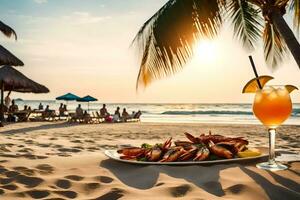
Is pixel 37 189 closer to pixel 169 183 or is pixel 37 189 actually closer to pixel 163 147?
pixel 169 183

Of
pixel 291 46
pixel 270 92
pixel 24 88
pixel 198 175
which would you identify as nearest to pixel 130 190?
pixel 198 175

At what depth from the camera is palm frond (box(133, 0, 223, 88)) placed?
591cm

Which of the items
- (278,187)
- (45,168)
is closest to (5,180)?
(45,168)

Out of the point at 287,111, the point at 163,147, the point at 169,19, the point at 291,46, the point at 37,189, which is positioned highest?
the point at 169,19

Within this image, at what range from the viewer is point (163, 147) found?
3062 millimetres

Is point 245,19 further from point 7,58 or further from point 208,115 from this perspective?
point 208,115

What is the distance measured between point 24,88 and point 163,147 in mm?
16292

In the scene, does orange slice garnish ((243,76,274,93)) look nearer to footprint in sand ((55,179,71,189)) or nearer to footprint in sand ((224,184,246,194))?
footprint in sand ((224,184,246,194))

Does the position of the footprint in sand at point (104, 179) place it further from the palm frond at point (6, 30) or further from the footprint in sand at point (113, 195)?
the palm frond at point (6, 30)

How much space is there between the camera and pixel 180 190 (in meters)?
2.31

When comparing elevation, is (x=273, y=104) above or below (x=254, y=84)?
below

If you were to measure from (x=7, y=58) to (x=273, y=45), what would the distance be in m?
10.6

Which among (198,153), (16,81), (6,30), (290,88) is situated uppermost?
(6,30)

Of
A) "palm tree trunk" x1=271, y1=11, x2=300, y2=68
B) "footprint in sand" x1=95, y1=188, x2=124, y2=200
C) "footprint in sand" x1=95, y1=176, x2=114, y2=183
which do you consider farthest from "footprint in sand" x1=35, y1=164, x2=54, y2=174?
"palm tree trunk" x1=271, y1=11, x2=300, y2=68
